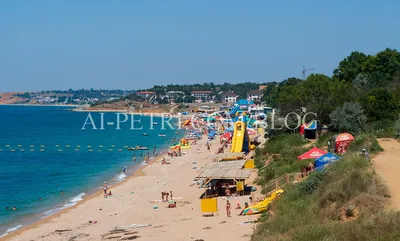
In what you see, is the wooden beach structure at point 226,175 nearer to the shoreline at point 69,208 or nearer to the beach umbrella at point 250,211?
the beach umbrella at point 250,211

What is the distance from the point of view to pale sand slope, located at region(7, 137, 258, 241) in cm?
1736

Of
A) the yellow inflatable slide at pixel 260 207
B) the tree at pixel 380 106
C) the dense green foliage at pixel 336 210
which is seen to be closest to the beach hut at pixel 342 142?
the yellow inflatable slide at pixel 260 207

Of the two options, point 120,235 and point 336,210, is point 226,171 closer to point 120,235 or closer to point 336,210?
point 120,235

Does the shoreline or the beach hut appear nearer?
the shoreline

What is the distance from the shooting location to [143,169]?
40094 mm

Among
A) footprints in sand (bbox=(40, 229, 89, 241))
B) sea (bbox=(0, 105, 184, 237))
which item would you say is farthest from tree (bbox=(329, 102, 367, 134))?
footprints in sand (bbox=(40, 229, 89, 241))

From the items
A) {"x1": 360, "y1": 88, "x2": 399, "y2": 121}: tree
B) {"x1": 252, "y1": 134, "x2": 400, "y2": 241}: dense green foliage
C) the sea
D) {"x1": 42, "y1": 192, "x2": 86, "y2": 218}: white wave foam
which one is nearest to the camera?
{"x1": 252, "y1": 134, "x2": 400, "y2": 241}: dense green foliage

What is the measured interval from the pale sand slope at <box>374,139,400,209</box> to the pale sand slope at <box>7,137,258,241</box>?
14.7ft

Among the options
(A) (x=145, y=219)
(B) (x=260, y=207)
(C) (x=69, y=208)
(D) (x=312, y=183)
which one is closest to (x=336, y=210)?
(D) (x=312, y=183)

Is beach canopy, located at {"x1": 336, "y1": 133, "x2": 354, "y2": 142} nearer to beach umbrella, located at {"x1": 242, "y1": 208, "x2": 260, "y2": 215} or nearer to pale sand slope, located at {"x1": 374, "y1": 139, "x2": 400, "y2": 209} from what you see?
pale sand slope, located at {"x1": 374, "y1": 139, "x2": 400, "y2": 209}

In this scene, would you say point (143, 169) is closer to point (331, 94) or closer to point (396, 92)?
point (331, 94)

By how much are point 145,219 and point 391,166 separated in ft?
34.2

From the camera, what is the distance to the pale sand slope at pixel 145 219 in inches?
683

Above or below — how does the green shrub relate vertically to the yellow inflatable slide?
above
